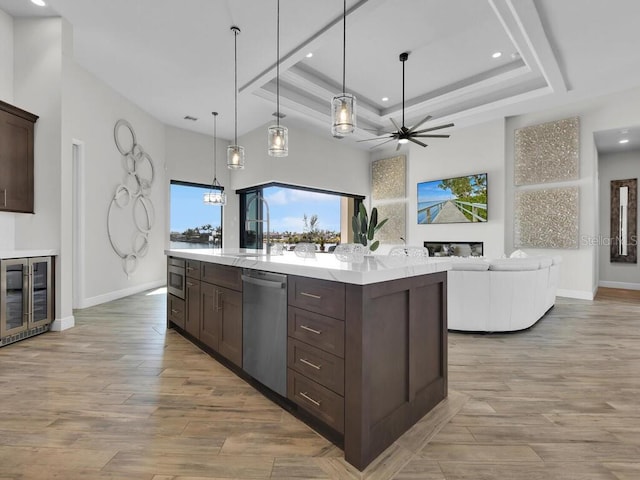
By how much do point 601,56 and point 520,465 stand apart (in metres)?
5.02

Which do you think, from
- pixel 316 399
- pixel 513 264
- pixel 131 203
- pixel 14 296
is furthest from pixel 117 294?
pixel 513 264

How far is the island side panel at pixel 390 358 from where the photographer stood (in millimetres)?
1409

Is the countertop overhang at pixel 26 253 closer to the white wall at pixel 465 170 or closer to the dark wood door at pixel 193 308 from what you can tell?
the dark wood door at pixel 193 308

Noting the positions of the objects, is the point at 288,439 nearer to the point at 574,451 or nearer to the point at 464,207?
the point at 574,451

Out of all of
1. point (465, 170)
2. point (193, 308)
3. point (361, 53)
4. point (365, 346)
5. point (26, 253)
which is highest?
point (361, 53)

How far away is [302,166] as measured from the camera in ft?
21.5

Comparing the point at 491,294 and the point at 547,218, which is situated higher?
the point at 547,218

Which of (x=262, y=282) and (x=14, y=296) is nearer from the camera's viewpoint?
(x=262, y=282)

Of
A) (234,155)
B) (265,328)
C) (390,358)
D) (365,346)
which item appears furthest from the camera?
(234,155)

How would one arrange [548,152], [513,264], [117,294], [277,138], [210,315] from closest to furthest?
[210,315] → [277,138] → [513,264] → [117,294] → [548,152]

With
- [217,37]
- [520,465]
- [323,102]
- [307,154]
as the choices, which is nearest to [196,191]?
[307,154]

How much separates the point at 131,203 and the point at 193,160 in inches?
69.5

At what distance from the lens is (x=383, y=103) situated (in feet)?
20.0

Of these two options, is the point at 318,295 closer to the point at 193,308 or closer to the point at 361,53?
the point at 193,308
